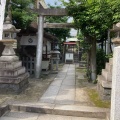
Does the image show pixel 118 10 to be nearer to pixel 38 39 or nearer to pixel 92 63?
pixel 92 63

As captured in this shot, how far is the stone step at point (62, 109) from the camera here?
5773 millimetres

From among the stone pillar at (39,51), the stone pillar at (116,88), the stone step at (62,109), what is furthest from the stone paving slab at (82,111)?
the stone pillar at (39,51)

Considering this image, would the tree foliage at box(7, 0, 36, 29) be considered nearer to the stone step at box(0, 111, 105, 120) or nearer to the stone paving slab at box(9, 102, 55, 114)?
the stone paving slab at box(9, 102, 55, 114)

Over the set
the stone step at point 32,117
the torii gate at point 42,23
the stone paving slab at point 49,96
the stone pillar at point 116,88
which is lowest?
the stone step at point 32,117

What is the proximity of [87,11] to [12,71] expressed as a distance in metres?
4.44

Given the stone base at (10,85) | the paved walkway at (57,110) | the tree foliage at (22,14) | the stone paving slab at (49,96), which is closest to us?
the paved walkway at (57,110)

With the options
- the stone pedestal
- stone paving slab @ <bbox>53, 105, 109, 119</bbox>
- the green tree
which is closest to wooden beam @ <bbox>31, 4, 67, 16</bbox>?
the green tree

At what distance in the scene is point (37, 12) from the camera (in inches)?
449

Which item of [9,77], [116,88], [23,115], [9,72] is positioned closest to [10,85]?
[9,77]

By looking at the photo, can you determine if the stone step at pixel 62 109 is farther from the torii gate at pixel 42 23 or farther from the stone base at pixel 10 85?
the torii gate at pixel 42 23

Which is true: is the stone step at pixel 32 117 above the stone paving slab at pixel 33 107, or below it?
below

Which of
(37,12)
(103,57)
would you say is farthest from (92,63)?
(37,12)

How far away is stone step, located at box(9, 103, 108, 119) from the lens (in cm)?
577

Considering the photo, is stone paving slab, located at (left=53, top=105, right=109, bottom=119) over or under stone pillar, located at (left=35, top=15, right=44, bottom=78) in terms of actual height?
under
